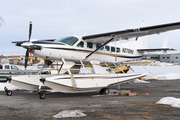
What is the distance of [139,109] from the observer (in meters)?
6.82

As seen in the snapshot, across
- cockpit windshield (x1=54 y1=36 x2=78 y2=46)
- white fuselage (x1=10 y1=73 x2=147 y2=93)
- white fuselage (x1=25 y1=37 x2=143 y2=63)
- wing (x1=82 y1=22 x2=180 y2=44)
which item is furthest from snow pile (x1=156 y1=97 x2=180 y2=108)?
cockpit windshield (x1=54 y1=36 x2=78 y2=46)

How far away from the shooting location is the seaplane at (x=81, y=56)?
1023cm

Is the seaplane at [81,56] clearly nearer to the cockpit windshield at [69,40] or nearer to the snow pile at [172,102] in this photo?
the cockpit windshield at [69,40]

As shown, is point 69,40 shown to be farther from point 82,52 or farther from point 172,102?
point 172,102

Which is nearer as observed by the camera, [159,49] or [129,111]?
[129,111]

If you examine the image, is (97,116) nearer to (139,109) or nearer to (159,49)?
(139,109)

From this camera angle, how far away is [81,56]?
12234 mm

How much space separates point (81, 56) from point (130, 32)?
3.14 meters

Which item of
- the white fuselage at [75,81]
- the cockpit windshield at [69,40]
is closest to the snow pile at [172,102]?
the white fuselage at [75,81]

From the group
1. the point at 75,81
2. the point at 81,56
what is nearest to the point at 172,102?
the point at 75,81

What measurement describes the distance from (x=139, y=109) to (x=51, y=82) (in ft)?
14.9

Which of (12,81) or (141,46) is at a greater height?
(141,46)

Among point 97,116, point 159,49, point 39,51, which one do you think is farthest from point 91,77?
point 159,49

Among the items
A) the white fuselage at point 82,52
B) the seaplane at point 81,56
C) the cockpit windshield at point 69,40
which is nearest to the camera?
the seaplane at point 81,56
